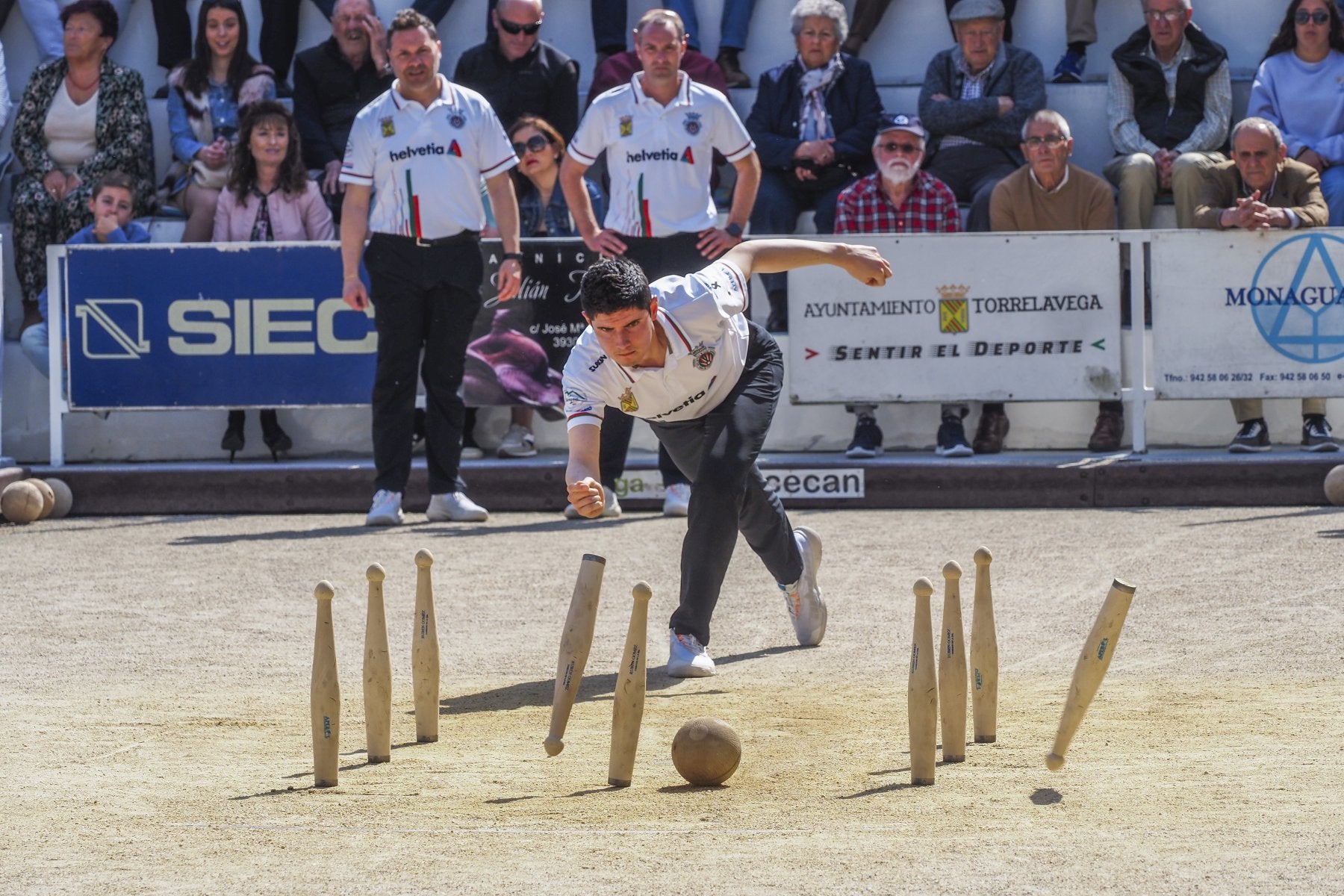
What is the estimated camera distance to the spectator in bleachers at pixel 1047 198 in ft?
39.7

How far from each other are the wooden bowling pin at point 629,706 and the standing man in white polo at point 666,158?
5458mm

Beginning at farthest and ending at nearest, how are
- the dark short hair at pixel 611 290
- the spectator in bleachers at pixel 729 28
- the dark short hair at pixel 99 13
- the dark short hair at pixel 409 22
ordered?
the spectator in bleachers at pixel 729 28 → the dark short hair at pixel 99 13 → the dark short hair at pixel 409 22 → the dark short hair at pixel 611 290

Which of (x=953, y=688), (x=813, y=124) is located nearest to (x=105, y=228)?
(x=813, y=124)

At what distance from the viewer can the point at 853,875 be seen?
430 cm

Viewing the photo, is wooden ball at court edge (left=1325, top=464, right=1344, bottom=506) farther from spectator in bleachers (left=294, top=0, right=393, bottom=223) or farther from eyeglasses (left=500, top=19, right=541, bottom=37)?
spectator in bleachers (left=294, top=0, right=393, bottom=223)

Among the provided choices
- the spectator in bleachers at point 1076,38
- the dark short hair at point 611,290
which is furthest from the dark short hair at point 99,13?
the dark short hair at point 611,290

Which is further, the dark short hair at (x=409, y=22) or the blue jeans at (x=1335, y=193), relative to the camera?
the blue jeans at (x=1335, y=193)

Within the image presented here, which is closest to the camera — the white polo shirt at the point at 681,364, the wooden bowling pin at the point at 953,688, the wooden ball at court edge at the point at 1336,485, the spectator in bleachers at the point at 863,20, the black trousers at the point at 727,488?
→ the wooden bowling pin at the point at 953,688

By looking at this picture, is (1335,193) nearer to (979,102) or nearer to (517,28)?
(979,102)

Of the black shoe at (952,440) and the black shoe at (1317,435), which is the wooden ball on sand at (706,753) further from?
the black shoe at (1317,435)

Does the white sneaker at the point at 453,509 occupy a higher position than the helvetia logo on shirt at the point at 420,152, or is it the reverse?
the helvetia logo on shirt at the point at 420,152

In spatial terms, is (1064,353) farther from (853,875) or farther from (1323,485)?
(853,875)

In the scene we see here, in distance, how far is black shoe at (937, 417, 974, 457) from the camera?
39.2 feet

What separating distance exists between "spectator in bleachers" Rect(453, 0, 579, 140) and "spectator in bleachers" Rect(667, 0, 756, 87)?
4.66 ft
